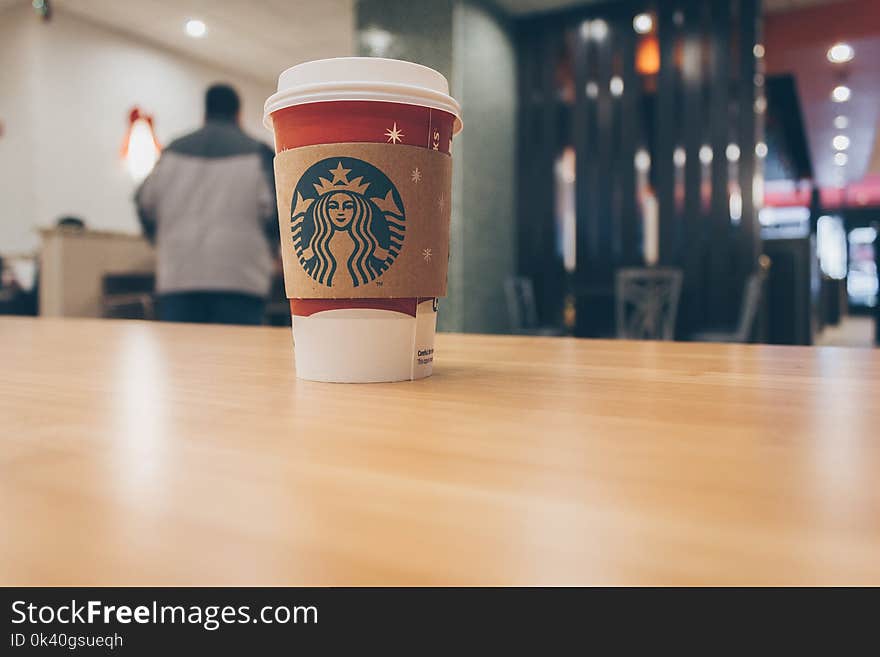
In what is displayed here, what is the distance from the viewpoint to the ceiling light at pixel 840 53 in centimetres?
577

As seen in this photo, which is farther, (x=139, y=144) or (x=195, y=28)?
(x=195, y=28)

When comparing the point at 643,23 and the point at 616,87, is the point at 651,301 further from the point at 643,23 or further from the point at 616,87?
the point at 643,23

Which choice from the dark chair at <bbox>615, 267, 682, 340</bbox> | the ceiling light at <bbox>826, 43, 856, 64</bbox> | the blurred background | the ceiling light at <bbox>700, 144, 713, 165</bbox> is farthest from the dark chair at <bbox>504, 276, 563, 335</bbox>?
the ceiling light at <bbox>826, 43, 856, 64</bbox>

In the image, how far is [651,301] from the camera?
444 cm

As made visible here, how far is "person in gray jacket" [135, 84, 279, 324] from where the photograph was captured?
2492 mm

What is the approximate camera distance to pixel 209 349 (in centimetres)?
65

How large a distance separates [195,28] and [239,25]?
430 mm

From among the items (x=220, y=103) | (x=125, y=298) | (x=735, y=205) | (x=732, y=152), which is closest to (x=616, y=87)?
(x=732, y=152)

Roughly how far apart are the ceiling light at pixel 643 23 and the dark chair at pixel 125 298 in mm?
4056

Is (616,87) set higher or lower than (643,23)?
lower

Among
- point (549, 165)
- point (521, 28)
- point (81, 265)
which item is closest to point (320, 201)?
point (81, 265)

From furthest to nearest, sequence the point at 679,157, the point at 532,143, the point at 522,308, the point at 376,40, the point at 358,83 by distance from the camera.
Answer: the point at 532,143, the point at 522,308, the point at 679,157, the point at 376,40, the point at 358,83

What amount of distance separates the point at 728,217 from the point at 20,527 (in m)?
5.25
